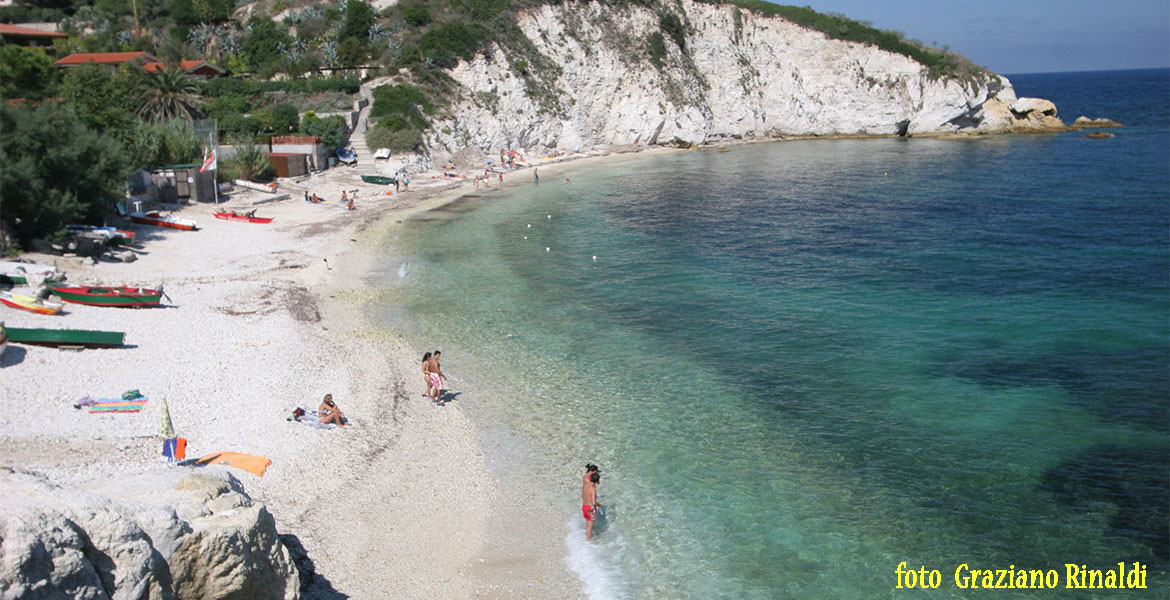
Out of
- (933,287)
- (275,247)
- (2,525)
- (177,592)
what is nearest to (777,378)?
(933,287)

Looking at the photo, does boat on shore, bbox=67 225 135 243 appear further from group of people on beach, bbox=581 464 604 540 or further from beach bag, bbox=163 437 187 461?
group of people on beach, bbox=581 464 604 540

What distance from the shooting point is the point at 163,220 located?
35812 mm

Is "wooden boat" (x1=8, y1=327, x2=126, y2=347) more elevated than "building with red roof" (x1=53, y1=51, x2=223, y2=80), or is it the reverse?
"building with red roof" (x1=53, y1=51, x2=223, y2=80)

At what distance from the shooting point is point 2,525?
758cm

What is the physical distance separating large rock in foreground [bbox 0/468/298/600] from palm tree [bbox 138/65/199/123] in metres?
46.1

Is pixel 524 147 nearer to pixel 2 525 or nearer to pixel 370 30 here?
pixel 370 30

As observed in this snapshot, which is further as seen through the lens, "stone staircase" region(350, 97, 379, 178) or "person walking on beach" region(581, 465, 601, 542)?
"stone staircase" region(350, 97, 379, 178)

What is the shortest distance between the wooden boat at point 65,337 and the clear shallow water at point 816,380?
8021 millimetres

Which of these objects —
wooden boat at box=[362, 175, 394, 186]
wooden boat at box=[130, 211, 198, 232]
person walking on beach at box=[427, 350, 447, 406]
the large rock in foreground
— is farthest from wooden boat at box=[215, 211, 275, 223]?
the large rock in foreground

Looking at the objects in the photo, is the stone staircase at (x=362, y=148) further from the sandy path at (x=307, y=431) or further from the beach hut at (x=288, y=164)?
the sandy path at (x=307, y=431)

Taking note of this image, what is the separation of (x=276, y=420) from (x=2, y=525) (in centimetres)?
949

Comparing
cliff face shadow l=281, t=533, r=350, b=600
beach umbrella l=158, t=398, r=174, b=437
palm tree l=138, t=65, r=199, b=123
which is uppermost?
palm tree l=138, t=65, r=199, b=123

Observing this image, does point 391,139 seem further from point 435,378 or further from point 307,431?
point 307,431

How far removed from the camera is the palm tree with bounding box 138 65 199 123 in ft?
162
